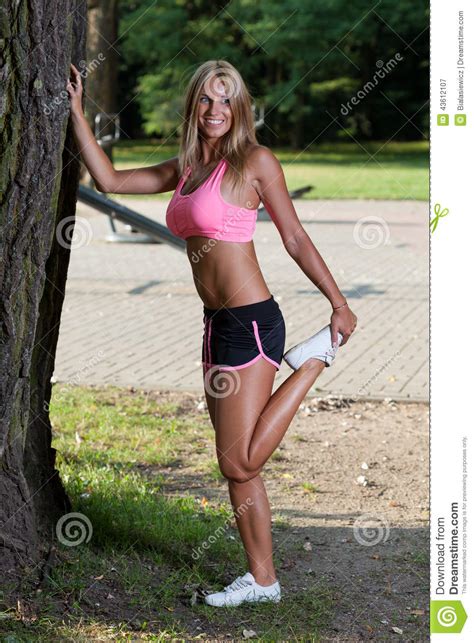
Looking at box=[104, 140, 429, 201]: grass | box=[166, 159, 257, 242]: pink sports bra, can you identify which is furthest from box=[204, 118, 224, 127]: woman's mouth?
box=[104, 140, 429, 201]: grass

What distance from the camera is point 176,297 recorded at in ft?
38.2

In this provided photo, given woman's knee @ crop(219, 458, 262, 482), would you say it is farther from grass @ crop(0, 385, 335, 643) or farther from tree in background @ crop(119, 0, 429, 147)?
tree in background @ crop(119, 0, 429, 147)

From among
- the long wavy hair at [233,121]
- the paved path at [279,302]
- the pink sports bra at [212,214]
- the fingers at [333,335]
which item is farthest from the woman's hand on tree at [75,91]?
the paved path at [279,302]

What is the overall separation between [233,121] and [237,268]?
1.85 feet

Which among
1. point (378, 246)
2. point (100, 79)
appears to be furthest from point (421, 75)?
point (378, 246)

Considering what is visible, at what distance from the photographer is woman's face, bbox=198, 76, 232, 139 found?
13.1 feet

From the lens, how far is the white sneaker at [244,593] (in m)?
4.26

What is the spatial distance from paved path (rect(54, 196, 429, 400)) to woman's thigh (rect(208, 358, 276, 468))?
3695 mm

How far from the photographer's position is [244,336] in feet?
13.3

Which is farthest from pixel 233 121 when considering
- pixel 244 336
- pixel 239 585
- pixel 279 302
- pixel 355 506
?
pixel 279 302

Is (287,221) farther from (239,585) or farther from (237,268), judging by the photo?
(239,585)

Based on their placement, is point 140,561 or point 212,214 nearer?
point 212,214

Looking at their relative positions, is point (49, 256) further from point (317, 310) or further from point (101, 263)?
point (101, 263)
